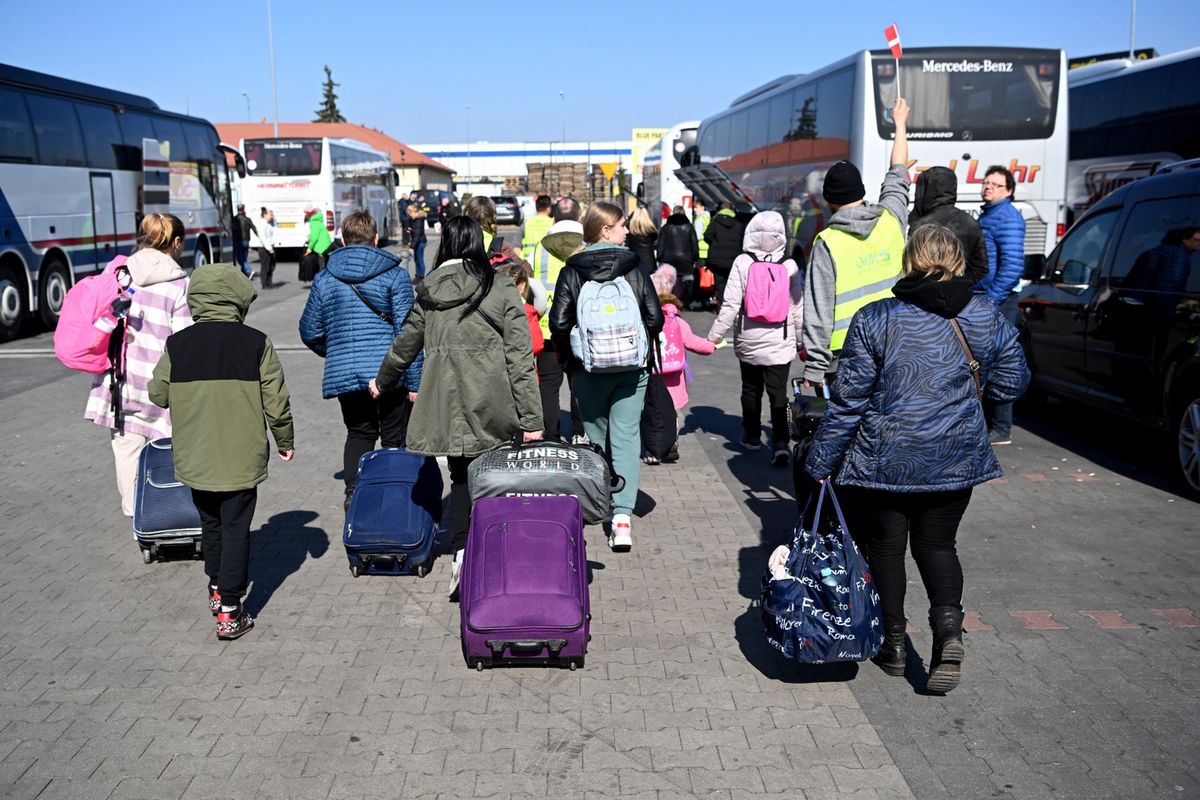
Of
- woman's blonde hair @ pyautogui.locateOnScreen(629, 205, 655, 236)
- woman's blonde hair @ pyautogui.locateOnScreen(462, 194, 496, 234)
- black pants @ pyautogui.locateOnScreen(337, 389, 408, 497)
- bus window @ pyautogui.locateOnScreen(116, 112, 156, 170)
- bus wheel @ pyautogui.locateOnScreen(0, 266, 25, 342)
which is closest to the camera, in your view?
black pants @ pyautogui.locateOnScreen(337, 389, 408, 497)

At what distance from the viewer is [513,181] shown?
80.4 metres

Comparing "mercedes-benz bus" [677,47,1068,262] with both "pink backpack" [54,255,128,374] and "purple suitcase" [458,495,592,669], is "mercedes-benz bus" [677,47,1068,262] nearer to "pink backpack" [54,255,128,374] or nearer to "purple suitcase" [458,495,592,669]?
"pink backpack" [54,255,128,374]

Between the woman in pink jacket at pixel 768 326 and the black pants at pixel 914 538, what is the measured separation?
3.37m

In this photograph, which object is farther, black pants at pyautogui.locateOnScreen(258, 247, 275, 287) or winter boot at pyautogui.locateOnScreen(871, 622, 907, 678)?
black pants at pyautogui.locateOnScreen(258, 247, 275, 287)

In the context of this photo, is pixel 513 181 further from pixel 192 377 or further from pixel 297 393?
pixel 192 377

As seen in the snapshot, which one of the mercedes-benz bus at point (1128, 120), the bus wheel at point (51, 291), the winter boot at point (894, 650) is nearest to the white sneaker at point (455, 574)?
the winter boot at point (894, 650)

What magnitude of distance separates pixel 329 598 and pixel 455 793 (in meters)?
2.13

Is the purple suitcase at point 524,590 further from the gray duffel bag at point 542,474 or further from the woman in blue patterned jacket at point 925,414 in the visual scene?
the woman in blue patterned jacket at point 925,414

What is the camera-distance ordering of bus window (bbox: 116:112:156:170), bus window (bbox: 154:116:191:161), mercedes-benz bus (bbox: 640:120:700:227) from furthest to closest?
mercedes-benz bus (bbox: 640:120:700:227)
bus window (bbox: 154:116:191:161)
bus window (bbox: 116:112:156:170)

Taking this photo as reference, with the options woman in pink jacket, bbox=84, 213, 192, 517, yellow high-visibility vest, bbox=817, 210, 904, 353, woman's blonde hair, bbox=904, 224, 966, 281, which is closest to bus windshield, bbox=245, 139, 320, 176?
woman in pink jacket, bbox=84, 213, 192, 517

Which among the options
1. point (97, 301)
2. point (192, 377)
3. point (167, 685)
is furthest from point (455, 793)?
point (97, 301)

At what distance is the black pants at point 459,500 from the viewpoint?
561cm

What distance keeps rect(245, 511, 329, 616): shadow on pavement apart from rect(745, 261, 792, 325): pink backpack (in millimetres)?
3306

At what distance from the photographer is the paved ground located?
388 cm
